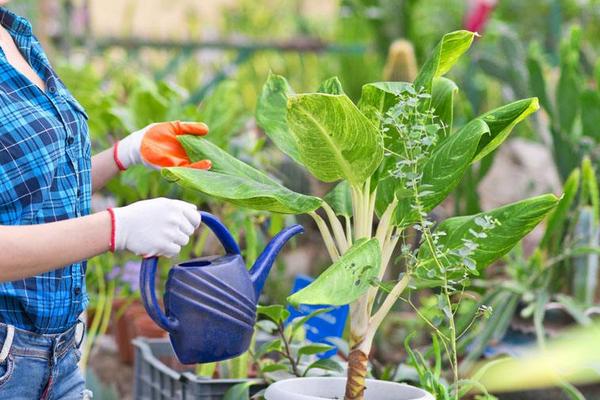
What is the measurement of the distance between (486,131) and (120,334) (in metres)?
1.98

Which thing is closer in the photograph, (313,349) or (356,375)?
(356,375)

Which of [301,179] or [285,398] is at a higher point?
[301,179]

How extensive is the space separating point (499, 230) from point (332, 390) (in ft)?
1.32

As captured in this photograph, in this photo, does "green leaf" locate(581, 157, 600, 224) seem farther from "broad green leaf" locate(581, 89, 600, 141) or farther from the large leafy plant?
the large leafy plant

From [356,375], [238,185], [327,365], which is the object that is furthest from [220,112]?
[356,375]

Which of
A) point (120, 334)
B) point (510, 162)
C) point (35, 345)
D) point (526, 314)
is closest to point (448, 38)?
point (35, 345)

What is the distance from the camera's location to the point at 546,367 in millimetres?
2463

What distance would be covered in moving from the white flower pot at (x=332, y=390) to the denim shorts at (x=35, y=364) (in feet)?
1.10

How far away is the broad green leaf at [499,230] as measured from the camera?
1.63 metres

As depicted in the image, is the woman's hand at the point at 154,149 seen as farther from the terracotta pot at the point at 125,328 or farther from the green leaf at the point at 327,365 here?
the terracotta pot at the point at 125,328

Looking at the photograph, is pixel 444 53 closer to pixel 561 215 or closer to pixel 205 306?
pixel 205 306

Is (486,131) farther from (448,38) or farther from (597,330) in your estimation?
(597,330)

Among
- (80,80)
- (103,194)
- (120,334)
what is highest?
(80,80)

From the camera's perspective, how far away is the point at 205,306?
160 cm
